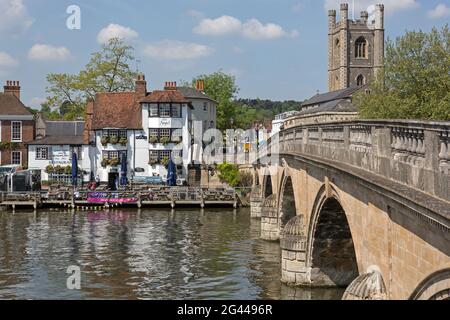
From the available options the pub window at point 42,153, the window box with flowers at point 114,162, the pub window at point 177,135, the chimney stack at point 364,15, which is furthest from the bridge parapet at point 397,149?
the chimney stack at point 364,15

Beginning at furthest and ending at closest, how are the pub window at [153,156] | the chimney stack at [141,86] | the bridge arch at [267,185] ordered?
the chimney stack at [141,86] < the pub window at [153,156] < the bridge arch at [267,185]

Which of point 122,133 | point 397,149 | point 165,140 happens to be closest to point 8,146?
point 122,133

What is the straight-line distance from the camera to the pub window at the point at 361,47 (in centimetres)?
10647

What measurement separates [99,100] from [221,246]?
37.9m

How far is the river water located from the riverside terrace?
172 inches

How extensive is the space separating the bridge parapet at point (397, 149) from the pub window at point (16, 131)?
177ft

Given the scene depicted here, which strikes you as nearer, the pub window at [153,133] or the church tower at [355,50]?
the pub window at [153,133]

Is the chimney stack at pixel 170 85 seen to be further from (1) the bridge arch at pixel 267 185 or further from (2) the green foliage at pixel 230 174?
(1) the bridge arch at pixel 267 185

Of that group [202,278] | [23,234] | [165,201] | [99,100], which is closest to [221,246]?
[202,278]

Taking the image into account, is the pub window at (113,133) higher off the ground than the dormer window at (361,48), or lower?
lower

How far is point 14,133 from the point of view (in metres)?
67.1

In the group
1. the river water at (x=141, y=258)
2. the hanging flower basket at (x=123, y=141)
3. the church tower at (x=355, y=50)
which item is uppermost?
the church tower at (x=355, y=50)

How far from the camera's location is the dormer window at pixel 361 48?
349 ft

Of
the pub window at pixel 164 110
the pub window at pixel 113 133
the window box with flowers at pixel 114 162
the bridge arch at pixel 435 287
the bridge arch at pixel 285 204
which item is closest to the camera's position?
the bridge arch at pixel 435 287
